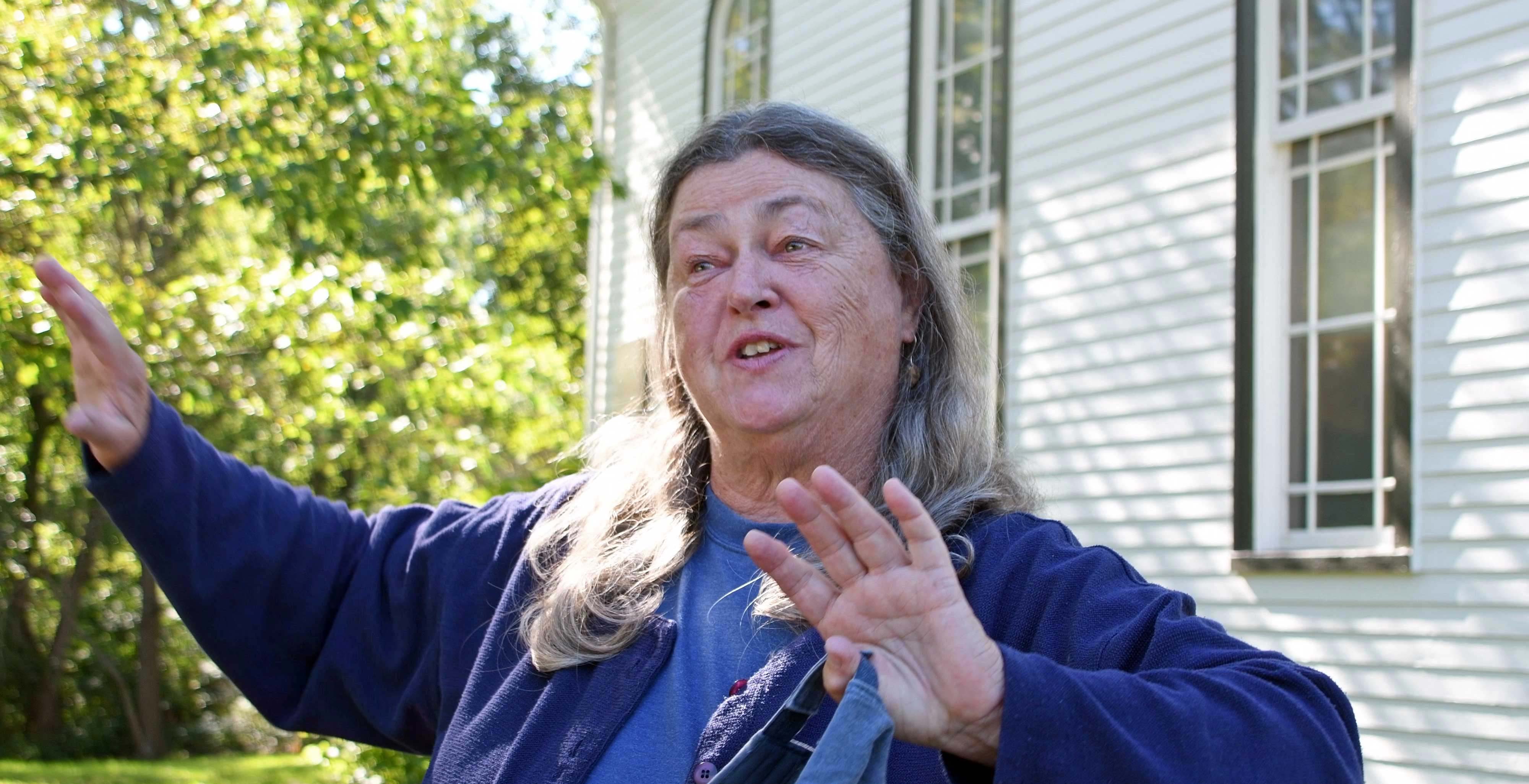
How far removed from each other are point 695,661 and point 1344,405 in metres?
4.68

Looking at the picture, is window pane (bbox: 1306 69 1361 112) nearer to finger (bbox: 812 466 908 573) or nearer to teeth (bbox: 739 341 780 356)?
teeth (bbox: 739 341 780 356)

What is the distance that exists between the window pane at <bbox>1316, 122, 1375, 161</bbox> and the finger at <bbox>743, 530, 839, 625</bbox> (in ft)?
16.5

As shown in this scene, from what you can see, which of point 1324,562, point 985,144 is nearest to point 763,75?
point 985,144

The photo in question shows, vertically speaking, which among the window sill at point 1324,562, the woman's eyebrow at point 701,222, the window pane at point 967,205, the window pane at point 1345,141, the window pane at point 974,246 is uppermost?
the window pane at point 967,205

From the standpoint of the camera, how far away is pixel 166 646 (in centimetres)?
1830

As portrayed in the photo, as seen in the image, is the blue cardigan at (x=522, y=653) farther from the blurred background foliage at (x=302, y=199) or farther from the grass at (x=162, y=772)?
the grass at (x=162, y=772)

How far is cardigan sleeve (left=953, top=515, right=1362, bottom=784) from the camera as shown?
1332mm

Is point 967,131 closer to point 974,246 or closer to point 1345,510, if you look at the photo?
point 974,246

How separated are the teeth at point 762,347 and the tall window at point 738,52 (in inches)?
320

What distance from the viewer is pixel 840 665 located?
136 centimetres

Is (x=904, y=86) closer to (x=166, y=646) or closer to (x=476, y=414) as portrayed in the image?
(x=476, y=414)

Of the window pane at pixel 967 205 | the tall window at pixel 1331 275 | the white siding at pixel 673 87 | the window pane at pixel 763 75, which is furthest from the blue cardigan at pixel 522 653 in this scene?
the window pane at pixel 763 75

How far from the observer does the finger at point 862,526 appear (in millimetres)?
1378

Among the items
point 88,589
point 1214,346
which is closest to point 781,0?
Answer: point 1214,346
